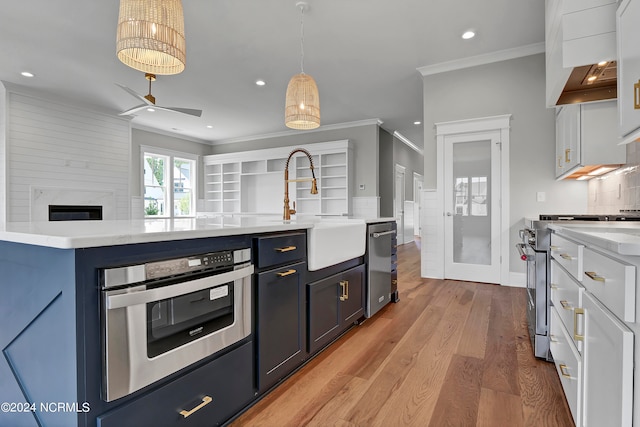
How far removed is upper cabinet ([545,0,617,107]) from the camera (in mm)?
1769

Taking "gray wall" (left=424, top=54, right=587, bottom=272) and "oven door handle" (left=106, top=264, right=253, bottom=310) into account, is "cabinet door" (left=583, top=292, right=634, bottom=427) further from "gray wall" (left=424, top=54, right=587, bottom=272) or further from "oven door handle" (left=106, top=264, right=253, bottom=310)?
"gray wall" (left=424, top=54, right=587, bottom=272)

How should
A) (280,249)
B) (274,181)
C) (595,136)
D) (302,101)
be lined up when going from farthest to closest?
(274,181) → (302,101) → (595,136) → (280,249)

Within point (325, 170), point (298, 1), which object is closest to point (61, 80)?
point (298, 1)

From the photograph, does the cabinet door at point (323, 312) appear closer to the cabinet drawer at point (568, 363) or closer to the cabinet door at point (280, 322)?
the cabinet door at point (280, 322)

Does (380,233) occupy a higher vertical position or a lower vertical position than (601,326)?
higher

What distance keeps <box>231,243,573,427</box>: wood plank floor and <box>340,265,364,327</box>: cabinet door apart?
147 millimetres

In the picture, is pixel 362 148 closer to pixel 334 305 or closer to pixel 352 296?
pixel 352 296

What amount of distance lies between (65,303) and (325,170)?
6742 mm

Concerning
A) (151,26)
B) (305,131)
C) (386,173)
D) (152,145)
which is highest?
(305,131)

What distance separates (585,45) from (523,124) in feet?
7.91

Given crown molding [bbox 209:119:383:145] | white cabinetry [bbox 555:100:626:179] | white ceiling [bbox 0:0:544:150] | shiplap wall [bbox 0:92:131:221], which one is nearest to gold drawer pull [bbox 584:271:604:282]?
white cabinetry [bbox 555:100:626:179]

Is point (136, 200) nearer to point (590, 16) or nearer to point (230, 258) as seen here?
point (230, 258)

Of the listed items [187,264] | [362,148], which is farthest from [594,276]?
[362,148]

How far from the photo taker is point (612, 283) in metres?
0.89
